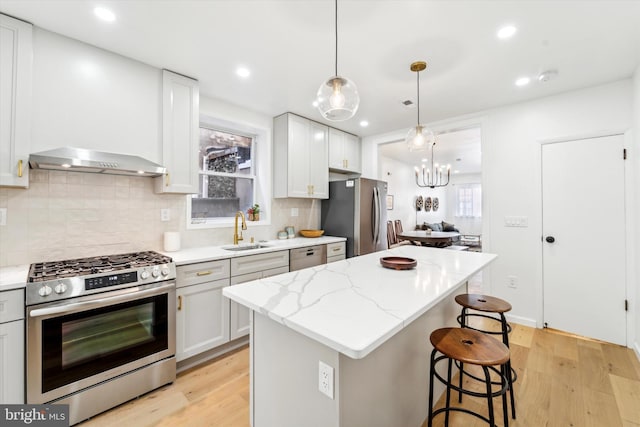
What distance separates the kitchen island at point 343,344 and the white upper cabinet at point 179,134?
156 cm

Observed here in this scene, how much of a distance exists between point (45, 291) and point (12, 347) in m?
0.33

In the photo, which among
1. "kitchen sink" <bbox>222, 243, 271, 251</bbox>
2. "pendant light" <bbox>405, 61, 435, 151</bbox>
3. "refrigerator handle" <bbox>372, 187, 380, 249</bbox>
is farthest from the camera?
"refrigerator handle" <bbox>372, 187, 380, 249</bbox>

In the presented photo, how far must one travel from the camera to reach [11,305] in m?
1.48

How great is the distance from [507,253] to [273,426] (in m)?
3.20

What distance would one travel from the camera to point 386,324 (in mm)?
971

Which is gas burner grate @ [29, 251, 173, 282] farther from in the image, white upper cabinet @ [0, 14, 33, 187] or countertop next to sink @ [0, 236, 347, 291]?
white upper cabinet @ [0, 14, 33, 187]

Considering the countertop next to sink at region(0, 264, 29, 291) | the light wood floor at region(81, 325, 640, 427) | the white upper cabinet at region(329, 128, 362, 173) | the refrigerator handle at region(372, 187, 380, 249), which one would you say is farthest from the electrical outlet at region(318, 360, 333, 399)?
the white upper cabinet at region(329, 128, 362, 173)

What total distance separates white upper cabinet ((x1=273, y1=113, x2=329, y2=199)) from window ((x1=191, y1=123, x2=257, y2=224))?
368mm

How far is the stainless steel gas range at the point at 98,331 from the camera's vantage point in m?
1.54

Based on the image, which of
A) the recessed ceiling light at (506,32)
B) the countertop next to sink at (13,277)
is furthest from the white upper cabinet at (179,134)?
the recessed ceiling light at (506,32)

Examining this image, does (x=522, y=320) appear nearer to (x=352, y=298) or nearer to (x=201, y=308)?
(x=352, y=298)

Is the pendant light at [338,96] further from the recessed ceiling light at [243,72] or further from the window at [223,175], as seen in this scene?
the window at [223,175]

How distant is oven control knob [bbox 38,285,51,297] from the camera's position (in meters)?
1.52

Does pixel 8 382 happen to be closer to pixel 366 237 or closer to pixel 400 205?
pixel 366 237
